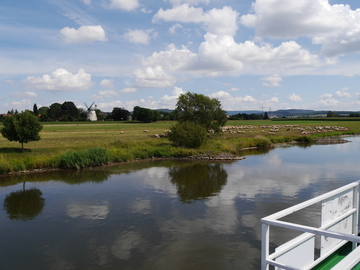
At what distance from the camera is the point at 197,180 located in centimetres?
2155

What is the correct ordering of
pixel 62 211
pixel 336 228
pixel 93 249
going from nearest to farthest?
1. pixel 336 228
2. pixel 93 249
3. pixel 62 211

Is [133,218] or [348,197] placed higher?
[348,197]

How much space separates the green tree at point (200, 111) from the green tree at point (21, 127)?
21.4 m

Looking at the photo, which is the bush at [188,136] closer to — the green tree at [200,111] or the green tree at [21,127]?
the green tree at [200,111]

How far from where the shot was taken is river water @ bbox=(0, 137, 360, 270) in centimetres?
963

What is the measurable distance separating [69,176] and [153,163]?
8.52 m

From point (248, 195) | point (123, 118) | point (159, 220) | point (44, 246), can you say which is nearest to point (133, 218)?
point (159, 220)

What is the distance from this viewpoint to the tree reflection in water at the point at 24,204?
1416cm

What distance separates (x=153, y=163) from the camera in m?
29.3

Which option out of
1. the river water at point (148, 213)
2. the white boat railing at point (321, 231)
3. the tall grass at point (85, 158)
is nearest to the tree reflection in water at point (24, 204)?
the river water at point (148, 213)

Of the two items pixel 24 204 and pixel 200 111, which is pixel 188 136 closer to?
pixel 200 111

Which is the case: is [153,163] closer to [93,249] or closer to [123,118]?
[93,249]

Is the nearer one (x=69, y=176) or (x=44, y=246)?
(x=44, y=246)

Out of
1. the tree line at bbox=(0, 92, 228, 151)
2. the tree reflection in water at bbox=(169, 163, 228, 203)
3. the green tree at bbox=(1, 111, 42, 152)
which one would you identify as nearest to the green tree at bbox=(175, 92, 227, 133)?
the tree line at bbox=(0, 92, 228, 151)
